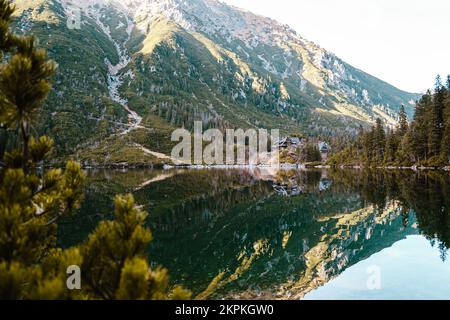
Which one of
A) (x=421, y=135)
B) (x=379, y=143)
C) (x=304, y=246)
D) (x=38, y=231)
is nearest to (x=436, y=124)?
(x=421, y=135)

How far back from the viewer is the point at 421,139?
103m

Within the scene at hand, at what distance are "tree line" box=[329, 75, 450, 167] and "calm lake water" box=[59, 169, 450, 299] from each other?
67.2 meters

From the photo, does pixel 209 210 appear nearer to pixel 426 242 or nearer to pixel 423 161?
pixel 426 242

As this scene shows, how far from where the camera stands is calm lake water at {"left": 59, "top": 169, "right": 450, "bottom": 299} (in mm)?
16812

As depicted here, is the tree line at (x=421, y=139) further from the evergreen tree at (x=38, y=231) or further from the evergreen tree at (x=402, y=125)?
the evergreen tree at (x=38, y=231)

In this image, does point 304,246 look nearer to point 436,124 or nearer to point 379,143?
point 436,124

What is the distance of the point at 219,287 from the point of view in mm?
17250

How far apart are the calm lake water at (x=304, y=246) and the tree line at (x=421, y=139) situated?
220 ft

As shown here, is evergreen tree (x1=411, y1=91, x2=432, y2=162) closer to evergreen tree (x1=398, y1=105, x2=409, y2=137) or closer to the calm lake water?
evergreen tree (x1=398, y1=105, x2=409, y2=137)

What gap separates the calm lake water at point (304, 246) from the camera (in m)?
16.8

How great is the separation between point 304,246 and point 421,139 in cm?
9511
